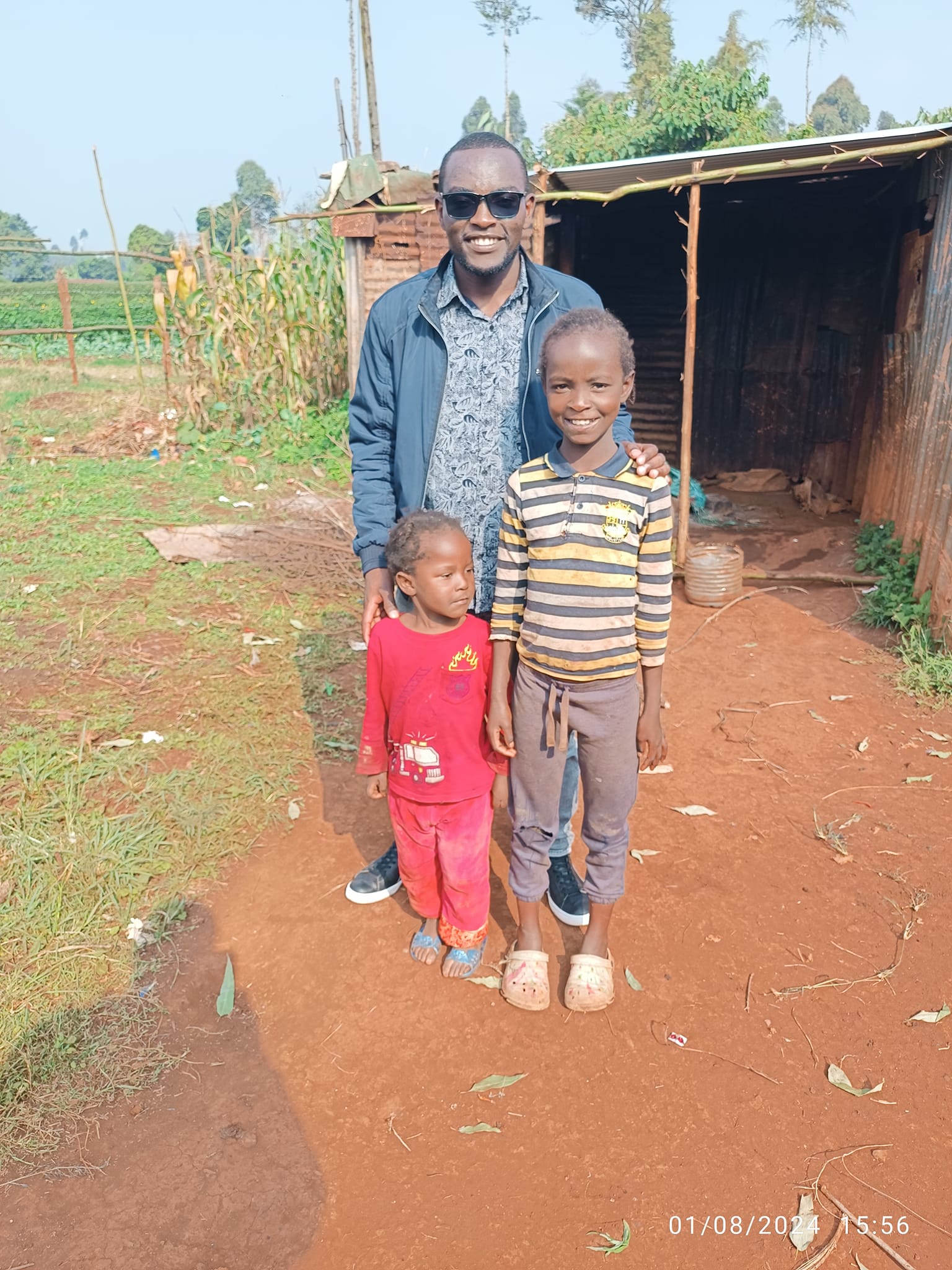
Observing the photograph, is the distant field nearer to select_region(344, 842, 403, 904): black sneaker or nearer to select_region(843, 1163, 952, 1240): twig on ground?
select_region(344, 842, 403, 904): black sneaker

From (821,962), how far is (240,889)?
1825 mm

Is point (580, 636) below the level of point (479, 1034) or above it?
above

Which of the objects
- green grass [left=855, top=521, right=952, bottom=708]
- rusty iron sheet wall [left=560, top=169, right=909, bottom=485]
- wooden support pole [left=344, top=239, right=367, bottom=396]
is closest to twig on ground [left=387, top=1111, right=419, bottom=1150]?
green grass [left=855, top=521, right=952, bottom=708]

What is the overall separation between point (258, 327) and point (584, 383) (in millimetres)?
8252

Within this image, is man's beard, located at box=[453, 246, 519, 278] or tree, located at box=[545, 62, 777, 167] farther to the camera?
tree, located at box=[545, 62, 777, 167]

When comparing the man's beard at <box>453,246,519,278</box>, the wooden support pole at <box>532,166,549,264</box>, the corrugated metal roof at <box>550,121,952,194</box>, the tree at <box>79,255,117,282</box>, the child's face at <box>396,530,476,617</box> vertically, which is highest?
the tree at <box>79,255,117,282</box>

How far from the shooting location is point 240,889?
2865mm

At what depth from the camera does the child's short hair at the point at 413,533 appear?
207cm

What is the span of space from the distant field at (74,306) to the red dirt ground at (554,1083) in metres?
20.7

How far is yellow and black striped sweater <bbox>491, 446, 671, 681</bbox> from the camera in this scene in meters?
1.94

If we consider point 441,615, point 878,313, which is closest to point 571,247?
point 878,313

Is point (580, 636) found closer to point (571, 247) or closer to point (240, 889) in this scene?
point (240, 889)

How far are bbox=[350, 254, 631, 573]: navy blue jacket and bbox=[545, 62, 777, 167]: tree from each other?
542 inches

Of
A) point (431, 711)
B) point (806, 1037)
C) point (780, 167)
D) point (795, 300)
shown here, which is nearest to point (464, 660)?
point (431, 711)
